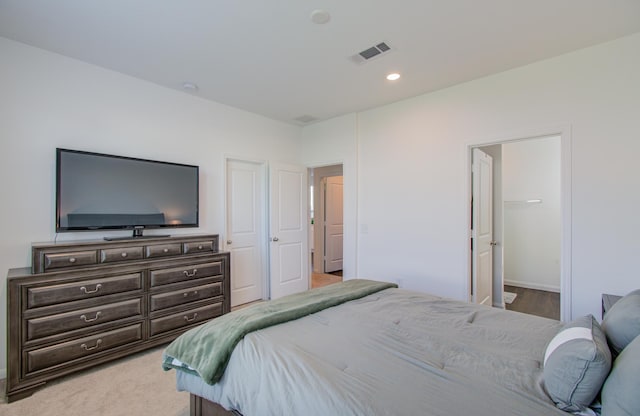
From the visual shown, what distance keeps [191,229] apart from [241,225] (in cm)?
74

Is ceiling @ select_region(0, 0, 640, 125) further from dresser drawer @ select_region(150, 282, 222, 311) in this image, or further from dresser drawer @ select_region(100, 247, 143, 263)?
dresser drawer @ select_region(150, 282, 222, 311)

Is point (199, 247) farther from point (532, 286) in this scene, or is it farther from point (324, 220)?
point (532, 286)

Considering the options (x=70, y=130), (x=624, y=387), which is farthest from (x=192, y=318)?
(x=624, y=387)

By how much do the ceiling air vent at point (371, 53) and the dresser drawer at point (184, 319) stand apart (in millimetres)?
2868

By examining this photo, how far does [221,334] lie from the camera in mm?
1570

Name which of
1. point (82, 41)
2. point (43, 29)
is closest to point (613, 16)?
point (82, 41)

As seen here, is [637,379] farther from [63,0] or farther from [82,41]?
[82,41]

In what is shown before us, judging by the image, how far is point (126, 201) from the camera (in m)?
2.88

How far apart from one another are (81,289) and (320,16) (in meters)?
2.79

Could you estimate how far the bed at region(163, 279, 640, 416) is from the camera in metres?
1.01

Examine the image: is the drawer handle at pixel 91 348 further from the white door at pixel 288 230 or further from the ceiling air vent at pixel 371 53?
the ceiling air vent at pixel 371 53

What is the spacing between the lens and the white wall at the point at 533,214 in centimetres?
482

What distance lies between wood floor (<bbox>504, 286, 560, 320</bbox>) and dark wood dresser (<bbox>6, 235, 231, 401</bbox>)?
3.94 metres

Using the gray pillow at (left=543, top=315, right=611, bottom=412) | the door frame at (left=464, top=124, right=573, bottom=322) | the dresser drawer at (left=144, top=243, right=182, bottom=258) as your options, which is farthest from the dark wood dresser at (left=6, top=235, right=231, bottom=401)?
the door frame at (left=464, top=124, right=573, bottom=322)
